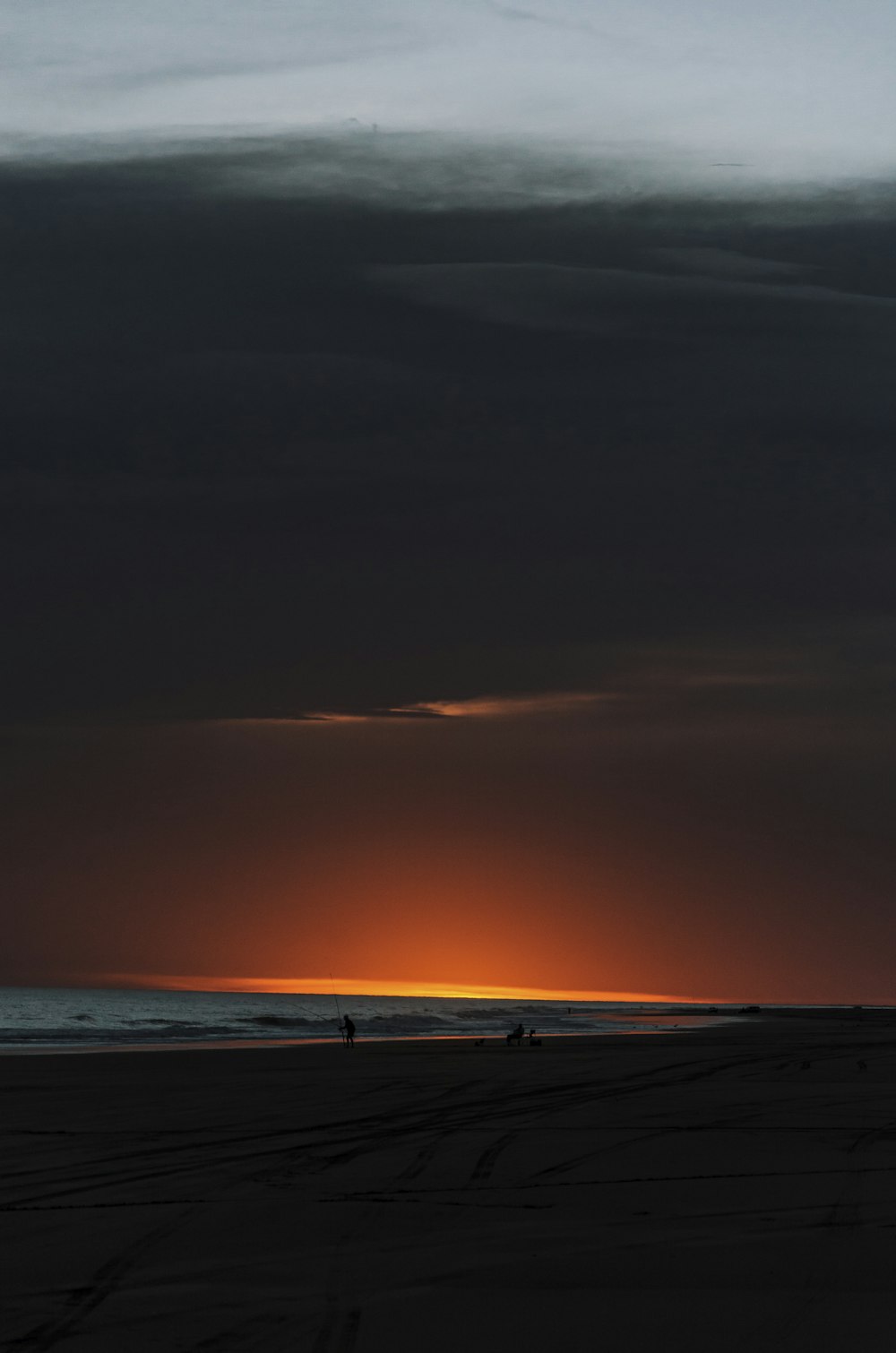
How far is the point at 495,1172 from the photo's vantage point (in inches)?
600

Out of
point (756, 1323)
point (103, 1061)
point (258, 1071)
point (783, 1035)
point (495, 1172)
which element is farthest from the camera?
point (783, 1035)

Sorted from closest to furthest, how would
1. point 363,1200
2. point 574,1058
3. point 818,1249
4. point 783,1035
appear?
1. point 818,1249
2. point 363,1200
3. point 574,1058
4. point 783,1035

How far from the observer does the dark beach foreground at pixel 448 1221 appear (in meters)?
8.92

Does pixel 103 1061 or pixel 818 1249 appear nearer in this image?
pixel 818 1249

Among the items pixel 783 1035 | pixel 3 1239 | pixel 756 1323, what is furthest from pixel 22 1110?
pixel 783 1035

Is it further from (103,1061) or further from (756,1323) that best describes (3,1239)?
(103,1061)

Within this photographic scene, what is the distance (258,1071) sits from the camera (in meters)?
32.3

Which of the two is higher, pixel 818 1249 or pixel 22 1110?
pixel 22 1110

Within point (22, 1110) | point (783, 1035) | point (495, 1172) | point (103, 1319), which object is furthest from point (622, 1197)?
point (783, 1035)

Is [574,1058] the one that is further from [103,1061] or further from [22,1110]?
[22,1110]

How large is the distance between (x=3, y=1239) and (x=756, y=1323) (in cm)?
610

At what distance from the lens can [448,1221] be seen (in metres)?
12.4

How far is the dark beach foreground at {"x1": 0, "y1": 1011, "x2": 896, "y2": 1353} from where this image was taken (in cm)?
892

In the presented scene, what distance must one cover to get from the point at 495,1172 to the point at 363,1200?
2.22m
